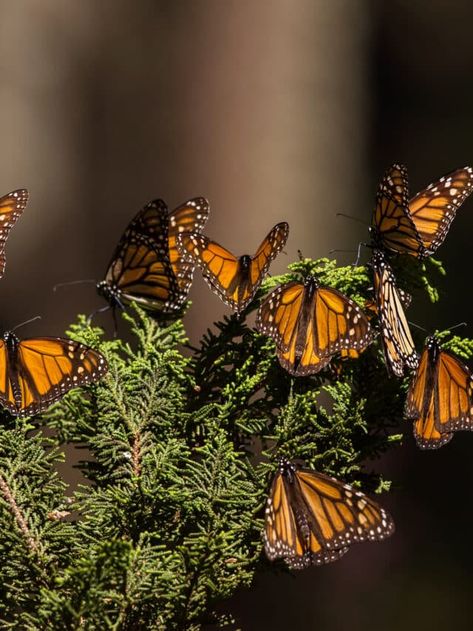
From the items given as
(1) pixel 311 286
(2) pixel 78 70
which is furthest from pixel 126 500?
(2) pixel 78 70

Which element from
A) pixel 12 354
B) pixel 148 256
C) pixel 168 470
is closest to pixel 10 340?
pixel 12 354

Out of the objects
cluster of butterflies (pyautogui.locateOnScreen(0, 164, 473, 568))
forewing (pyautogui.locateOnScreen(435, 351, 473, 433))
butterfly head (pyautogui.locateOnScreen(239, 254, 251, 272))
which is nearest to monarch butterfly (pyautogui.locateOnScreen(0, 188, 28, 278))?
cluster of butterflies (pyautogui.locateOnScreen(0, 164, 473, 568))

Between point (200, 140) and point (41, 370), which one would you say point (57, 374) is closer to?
point (41, 370)

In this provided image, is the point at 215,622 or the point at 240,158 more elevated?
the point at 240,158

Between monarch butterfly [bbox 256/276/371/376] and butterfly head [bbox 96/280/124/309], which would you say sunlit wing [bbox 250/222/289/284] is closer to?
monarch butterfly [bbox 256/276/371/376]

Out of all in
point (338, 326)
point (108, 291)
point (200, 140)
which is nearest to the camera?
point (338, 326)

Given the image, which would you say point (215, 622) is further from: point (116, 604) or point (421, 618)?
point (421, 618)

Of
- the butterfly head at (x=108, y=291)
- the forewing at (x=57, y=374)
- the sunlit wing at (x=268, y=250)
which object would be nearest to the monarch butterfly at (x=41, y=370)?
the forewing at (x=57, y=374)
